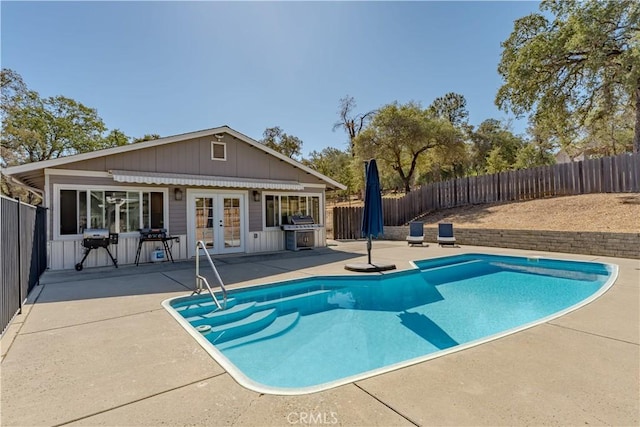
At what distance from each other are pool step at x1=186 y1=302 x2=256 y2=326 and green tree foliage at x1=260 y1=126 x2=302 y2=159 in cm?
3045

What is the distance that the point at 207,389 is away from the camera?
303cm

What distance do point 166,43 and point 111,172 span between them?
22.7 ft

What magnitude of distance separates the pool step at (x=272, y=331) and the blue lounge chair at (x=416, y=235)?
9771mm

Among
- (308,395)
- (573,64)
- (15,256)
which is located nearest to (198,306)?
(15,256)

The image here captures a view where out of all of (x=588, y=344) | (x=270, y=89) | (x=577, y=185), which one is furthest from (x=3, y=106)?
(x=577, y=185)

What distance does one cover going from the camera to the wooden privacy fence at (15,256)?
4.66 metres

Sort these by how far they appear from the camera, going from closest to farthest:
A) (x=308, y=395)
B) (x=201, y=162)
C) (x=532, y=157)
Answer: (x=308, y=395) < (x=201, y=162) < (x=532, y=157)

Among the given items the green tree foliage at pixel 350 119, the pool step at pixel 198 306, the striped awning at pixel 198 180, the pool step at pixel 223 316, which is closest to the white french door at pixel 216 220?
the striped awning at pixel 198 180

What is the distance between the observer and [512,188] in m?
18.1

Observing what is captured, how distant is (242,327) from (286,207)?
9.48m

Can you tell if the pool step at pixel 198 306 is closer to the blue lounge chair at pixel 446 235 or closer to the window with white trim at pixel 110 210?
the window with white trim at pixel 110 210

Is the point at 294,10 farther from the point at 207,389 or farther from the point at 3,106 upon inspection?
the point at 3,106

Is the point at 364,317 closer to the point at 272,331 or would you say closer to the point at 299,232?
the point at 272,331

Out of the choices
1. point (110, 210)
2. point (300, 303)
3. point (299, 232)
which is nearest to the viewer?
point (300, 303)
